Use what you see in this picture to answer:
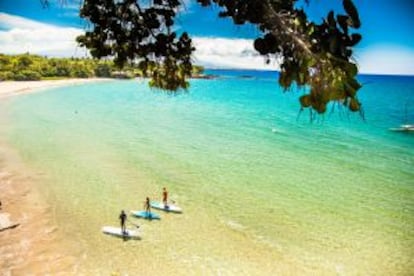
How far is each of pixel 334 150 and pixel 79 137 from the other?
18994 millimetres

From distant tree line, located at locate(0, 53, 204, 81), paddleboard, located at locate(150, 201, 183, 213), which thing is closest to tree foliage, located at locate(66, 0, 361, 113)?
paddleboard, located at locate(150, 201, 183, 213)

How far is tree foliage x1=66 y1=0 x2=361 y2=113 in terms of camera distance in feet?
7.69

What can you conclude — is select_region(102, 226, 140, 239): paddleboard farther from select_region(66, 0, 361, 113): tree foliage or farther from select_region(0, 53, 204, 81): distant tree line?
select_region(0, 53, 204, 81): distant tree line

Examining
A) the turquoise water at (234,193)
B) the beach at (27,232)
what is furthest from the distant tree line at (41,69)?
the beach at (27,232)

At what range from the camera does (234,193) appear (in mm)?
19453

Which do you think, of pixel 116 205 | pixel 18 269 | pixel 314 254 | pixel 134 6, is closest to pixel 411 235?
pixel 314 254

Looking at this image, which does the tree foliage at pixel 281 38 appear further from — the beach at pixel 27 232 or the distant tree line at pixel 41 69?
the distant tree line at pixel 41 69

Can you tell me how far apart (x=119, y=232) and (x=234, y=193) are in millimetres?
6753

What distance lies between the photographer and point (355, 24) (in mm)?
2316

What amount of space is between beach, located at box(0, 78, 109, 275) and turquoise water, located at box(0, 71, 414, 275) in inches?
19.4

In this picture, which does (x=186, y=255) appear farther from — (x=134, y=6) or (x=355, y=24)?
(x=355, y=24)

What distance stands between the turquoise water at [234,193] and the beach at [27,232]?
0.49 meters

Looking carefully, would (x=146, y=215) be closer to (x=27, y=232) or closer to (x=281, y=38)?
(x=27, y=232)

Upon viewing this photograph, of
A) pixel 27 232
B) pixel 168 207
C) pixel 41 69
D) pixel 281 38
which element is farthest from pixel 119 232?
pixel 41 69
